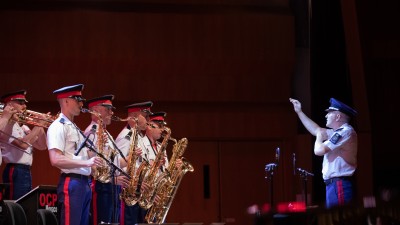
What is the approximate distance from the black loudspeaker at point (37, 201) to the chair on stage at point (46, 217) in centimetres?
6

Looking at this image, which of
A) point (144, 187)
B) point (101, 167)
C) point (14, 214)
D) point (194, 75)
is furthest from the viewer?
point (194, 75)

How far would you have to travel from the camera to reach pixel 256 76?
37.8 ft

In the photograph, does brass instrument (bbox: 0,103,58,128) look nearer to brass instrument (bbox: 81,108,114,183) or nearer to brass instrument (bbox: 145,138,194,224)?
brass instrument (bbox: 81,108,114,183)

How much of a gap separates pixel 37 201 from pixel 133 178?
1644mm

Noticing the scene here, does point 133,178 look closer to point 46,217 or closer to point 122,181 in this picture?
point 122,181

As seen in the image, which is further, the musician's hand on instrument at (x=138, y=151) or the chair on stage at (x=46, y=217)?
the musician's hand on instrument at (x=138, y=151)

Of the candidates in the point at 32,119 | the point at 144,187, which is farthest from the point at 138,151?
the point at 32,119

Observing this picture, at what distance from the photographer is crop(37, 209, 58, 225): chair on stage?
684 cm

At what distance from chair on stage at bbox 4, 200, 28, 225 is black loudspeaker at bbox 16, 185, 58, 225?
0.70 ft

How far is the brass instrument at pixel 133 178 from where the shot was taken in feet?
26.7

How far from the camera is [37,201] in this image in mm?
6742

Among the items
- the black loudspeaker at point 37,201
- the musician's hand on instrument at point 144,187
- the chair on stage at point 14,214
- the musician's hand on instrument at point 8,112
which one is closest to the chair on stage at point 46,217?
the black loudspeaker at point 37,201

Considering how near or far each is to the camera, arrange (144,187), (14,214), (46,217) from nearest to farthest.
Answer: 1. (14,214)
2. (46,217)
3. (144,187)

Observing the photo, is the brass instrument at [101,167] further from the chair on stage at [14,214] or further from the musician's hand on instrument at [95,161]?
the chair on stage at [14,214]
